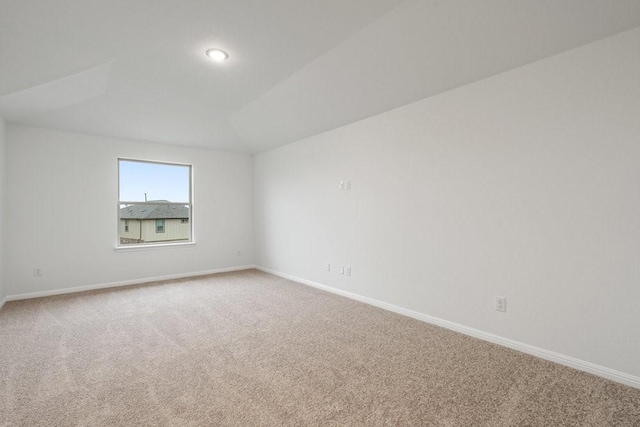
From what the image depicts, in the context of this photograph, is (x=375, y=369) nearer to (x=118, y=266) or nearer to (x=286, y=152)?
(x=286, y=152)

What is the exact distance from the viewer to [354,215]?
12.8 ft

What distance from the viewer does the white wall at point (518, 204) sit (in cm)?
202

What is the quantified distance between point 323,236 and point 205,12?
9.88 feet

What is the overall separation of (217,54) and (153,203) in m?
3.15

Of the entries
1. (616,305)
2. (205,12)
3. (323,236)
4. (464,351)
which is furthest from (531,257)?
(205,12)

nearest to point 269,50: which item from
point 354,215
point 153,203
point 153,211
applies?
point 354,215

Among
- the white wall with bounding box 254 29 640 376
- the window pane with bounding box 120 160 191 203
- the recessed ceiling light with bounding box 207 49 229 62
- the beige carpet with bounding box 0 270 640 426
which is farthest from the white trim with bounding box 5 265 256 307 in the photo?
the recessed ceiling light with bounding box 207 49 229 62

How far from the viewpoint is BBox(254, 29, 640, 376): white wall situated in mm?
2020

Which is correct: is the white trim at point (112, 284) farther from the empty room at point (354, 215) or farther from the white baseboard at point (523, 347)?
the white baseboard at point (523, 347)

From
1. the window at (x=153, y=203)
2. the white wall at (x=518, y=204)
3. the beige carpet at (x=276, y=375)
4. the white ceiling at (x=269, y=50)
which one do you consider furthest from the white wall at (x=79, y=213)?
the white wall at (x=518, y=204)

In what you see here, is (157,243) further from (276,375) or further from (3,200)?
(276,375)

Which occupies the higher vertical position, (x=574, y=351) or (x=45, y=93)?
(x=45, y=93)

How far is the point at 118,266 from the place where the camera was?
464cm

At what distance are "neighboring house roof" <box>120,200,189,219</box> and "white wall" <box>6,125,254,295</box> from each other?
8.3 inches
